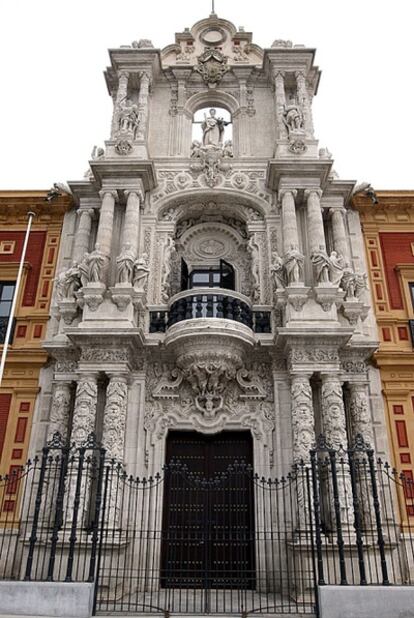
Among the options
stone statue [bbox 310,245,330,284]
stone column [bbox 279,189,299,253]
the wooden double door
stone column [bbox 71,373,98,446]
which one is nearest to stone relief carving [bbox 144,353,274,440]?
the wooden double door

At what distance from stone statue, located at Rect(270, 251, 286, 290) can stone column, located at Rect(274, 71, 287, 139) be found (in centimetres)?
469

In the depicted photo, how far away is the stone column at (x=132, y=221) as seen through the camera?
1423 centimetres

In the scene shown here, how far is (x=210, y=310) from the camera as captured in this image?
13.1m

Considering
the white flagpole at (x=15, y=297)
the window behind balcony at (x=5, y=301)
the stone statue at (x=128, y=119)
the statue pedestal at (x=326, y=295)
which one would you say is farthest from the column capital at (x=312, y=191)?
the window behind balcony at (x=5, y=301)

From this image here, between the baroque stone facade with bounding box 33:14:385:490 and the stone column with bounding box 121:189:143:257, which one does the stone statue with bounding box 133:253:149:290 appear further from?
the stone column with bounding box 121:189:143:257

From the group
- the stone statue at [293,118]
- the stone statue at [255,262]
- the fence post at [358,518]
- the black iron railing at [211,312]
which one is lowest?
the fence post at [358,518]

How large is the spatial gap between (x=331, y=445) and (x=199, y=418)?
10.8 feet

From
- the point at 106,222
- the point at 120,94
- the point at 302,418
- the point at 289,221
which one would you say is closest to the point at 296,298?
the point at 289,221

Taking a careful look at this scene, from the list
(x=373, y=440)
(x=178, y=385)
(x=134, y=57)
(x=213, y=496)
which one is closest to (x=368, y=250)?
(x=373, y=440)

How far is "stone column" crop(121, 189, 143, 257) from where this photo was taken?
1423 cm

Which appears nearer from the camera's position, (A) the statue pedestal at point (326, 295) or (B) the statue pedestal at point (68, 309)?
(A) the statue pedestal at point (326, 295)

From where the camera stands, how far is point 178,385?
43.3 feet

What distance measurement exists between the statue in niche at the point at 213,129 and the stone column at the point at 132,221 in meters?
3.46

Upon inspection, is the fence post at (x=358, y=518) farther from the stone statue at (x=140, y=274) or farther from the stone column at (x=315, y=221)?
the stone statue at (x=140, y=274)
